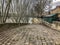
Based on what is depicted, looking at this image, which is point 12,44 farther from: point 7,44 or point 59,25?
point 59,25

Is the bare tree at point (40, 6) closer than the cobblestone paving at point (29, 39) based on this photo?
No

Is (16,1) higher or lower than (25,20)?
higher

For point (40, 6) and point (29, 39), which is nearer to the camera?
point (29, 39)

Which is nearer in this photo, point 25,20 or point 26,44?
point 26,44

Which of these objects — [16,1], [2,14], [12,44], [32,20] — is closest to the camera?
[12,44]

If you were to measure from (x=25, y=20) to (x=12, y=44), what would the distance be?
18589 mm

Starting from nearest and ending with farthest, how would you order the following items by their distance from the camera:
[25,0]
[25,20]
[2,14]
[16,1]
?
1. [2,14]
2. [16,1]
3. [25,0]
4. [25,20]

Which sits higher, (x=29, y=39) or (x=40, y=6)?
(x=40, y=6)

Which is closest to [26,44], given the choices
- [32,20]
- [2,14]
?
[2,14]

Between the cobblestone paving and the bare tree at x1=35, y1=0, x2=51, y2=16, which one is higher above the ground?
the bare tree at x1=35, y1=0, x2=51, y2=16

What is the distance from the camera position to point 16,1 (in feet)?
53.2

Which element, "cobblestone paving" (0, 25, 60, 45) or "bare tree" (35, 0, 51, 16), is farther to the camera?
"bare tree" (35, 0, 51, 16)

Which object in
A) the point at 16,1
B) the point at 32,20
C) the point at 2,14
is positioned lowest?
the point at 32,20

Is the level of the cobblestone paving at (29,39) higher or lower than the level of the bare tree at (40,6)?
lower
